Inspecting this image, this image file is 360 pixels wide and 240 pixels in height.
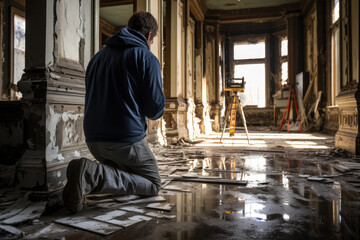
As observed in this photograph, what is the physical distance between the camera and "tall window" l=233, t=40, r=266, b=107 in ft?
51.5

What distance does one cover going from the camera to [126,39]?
2.26 m

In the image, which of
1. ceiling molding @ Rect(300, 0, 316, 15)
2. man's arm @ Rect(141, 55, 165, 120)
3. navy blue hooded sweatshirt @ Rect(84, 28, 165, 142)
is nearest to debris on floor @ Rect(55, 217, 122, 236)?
navy blue hooded sweatshirt @ Rect(84, 28, 165, 142)

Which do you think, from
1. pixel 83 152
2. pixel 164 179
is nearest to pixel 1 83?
pixel 83 152

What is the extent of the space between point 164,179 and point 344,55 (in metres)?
4.31

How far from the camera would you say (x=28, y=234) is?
1.64 m

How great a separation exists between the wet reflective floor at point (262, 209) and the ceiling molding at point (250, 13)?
1020 cm

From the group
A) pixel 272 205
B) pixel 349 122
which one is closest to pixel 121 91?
pixel 272 205

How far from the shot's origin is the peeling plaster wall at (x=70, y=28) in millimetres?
2715

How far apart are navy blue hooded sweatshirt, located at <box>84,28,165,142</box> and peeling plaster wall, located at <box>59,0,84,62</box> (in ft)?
2.06

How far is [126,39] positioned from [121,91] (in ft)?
1.35

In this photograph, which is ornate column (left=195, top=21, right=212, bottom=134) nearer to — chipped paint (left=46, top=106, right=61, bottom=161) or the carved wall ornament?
the carved wall ornament

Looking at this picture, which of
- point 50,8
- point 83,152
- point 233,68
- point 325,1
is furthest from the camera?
point 233,68

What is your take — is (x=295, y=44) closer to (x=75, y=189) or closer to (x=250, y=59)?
(x=250, y=59)

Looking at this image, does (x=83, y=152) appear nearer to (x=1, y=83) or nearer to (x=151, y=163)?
(x=151, y=163)
